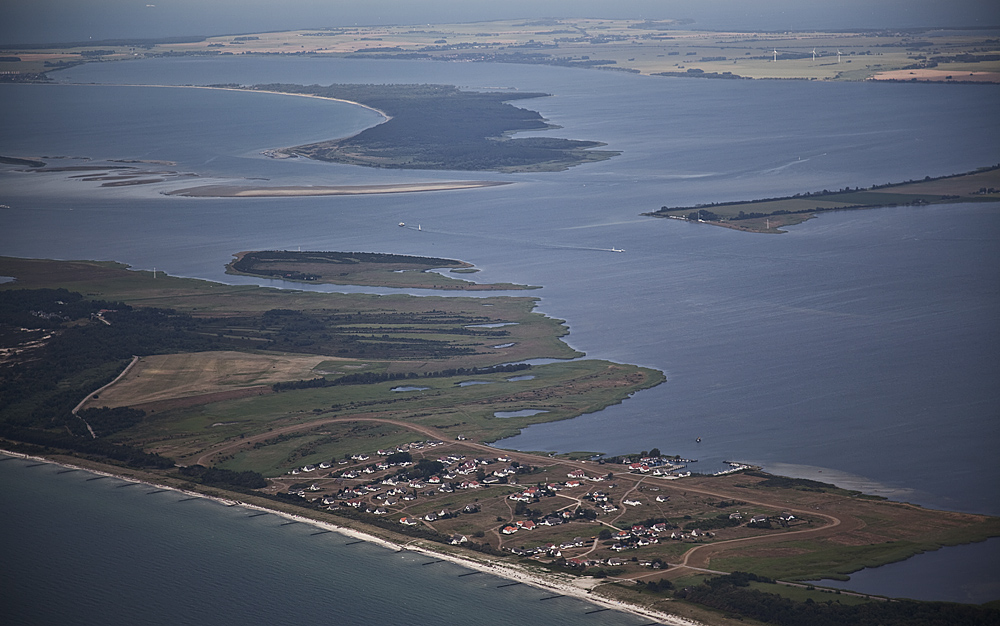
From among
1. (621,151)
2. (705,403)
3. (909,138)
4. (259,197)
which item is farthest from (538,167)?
(705,403)

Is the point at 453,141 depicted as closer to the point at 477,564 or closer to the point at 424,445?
the point at 424,445

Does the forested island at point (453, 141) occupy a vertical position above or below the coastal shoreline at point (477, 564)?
above

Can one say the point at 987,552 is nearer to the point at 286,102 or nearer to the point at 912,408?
the point at 912,408

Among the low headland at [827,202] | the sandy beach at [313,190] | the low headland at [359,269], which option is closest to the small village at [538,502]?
the low headland at [359,269]

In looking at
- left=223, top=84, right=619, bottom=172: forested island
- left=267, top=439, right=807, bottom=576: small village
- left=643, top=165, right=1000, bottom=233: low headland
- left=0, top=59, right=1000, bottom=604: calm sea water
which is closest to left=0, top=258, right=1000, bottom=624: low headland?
left=267, top=439, right=807, bottom=576: small village

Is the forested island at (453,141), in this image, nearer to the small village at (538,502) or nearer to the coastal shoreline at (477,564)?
the small village at (538,502)

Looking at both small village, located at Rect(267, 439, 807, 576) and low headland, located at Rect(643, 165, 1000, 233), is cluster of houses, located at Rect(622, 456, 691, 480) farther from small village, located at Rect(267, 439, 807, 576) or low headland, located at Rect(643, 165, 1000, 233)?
low headland, located at Rect(643, 165, 1000, 233)
